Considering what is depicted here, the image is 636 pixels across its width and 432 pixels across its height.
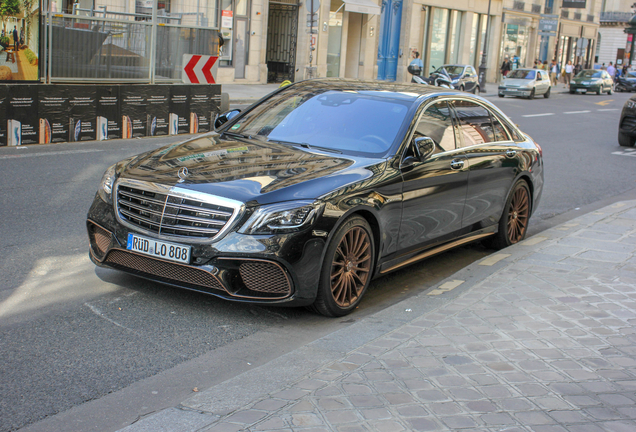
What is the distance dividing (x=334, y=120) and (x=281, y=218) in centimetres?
160

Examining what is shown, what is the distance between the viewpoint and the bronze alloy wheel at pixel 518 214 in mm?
7273

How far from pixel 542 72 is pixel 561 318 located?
36.8 meters

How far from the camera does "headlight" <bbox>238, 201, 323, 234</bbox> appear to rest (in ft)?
14.8

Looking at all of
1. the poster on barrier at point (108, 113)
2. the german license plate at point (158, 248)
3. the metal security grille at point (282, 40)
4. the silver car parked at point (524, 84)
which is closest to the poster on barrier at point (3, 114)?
the poster on barrier at point (108, 113)

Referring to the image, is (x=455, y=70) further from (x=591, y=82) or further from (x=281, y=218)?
(x=281, y=218)

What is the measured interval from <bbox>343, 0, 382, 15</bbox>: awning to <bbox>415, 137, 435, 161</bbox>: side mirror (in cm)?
3110

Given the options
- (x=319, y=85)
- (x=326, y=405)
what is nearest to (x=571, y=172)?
(x=319, y=85)

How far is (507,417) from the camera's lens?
11.0ft

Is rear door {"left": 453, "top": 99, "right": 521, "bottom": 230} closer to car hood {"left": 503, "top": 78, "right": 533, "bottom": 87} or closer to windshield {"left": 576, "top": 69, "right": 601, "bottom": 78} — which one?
car hood {"left": 503, "top": 78, "right": 533, "bottom": 87}

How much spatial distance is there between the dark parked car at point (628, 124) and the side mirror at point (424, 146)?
44.3ft

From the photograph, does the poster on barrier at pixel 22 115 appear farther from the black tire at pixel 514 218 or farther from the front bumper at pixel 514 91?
the front bumper at pixel 514 91

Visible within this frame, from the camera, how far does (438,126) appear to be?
612cm

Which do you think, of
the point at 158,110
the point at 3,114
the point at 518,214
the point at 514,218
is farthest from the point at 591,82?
the point at 514,218

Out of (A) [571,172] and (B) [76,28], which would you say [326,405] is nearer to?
(A) [571,172]
